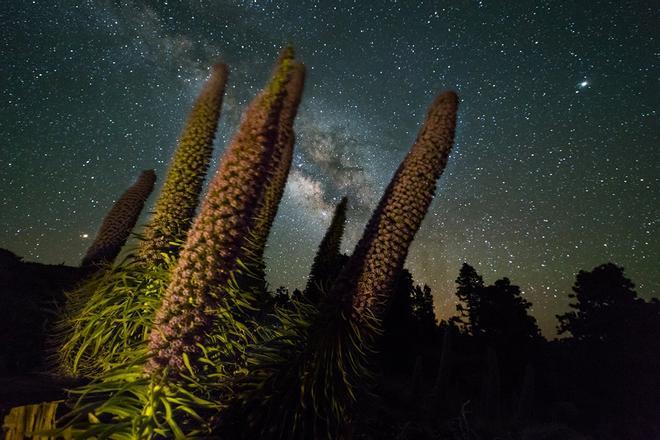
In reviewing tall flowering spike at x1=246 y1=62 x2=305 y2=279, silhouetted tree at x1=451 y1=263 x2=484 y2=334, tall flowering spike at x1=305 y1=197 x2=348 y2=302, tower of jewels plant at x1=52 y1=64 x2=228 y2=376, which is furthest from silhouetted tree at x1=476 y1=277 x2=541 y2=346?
tower of jewels plant at x1=52 y1=64 x2=228 y2=376

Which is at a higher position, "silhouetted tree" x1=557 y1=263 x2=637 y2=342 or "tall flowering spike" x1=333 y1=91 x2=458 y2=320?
"silhouetted tree" x1=557 y1=263 x2=637 y2=342

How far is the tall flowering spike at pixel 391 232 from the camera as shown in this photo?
3.40 meters

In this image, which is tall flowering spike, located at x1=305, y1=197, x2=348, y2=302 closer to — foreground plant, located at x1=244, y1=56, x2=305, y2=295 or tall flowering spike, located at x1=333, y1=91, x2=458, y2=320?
foreground plant, located at x1=244, y1=56, x2=305, y2=295

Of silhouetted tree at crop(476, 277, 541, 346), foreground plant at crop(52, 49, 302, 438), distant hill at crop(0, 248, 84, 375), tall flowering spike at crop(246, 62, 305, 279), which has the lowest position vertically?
distant hill at crop(0, 248, 84, 375)

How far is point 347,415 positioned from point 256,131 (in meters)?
2.85

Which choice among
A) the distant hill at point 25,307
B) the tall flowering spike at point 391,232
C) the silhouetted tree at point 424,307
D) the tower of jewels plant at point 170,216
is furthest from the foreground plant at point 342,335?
the silhouetted tree at point 424,307

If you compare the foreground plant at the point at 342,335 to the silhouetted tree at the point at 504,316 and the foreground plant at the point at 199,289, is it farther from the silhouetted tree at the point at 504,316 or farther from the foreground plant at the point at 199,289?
the silhouetted tree at the point at 504,316

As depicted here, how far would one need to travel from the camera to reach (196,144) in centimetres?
368

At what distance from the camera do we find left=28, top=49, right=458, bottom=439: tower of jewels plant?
2203 millimetres

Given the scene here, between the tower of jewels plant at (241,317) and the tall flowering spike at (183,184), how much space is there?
15 millimetres

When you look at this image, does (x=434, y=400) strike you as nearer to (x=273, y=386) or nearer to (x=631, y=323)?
(x=273, y=386)

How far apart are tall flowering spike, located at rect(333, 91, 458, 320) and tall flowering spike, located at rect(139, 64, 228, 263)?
187cm

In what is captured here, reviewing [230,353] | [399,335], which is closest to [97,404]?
[230,353]

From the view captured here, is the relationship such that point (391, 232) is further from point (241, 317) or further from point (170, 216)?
point (170, 216)
